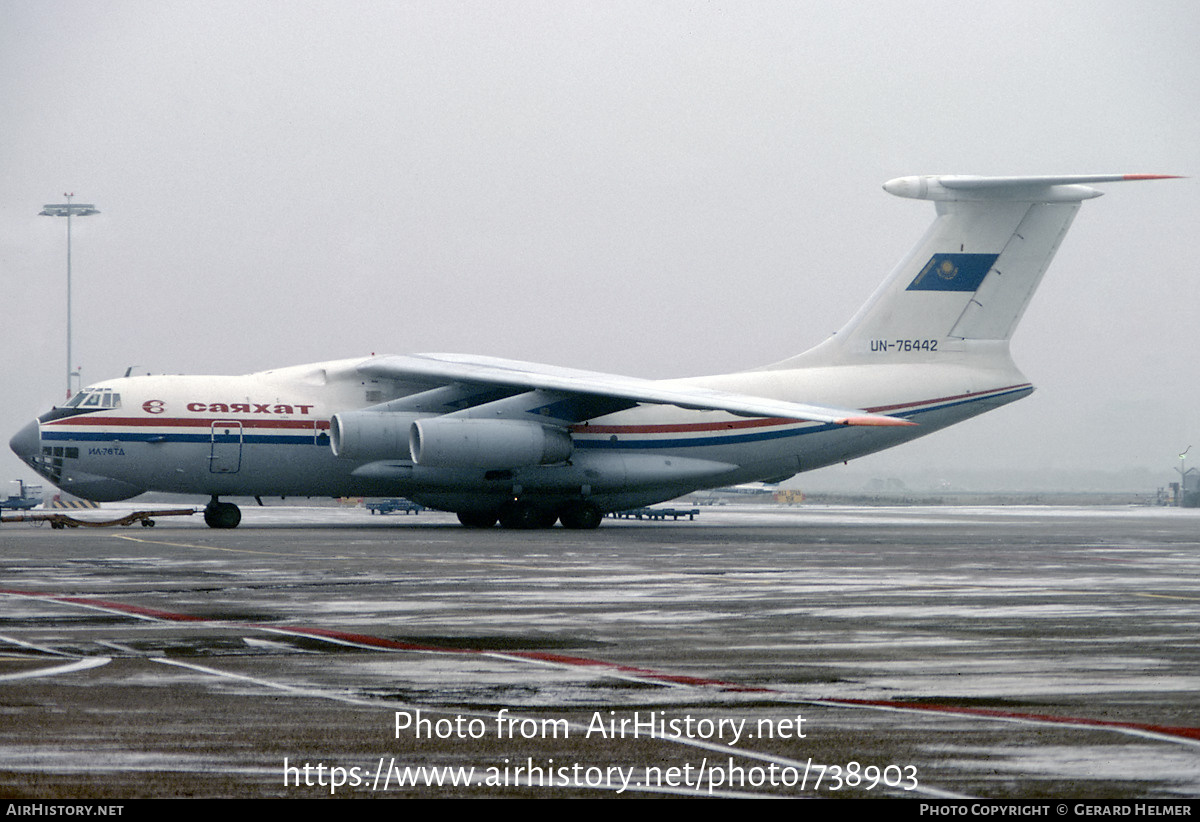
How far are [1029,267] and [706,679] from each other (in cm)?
2663

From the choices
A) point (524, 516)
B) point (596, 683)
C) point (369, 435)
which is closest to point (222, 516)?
point (369, 435)

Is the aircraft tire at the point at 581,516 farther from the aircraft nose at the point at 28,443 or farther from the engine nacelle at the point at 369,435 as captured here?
the aircraft nose at the point at 28,443

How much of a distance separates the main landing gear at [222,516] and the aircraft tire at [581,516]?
7.20 metres

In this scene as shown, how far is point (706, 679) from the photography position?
8.20 metres

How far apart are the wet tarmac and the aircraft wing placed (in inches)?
365

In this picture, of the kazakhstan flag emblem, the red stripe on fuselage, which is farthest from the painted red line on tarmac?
the kazakhstan flag emblem

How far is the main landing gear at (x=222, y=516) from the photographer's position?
3012 centimetres

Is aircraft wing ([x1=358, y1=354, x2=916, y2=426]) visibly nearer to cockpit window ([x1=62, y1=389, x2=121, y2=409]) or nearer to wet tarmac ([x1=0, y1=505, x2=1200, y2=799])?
Result: cockpit window ([x1=62, y1=389, x2=121, y2=409])

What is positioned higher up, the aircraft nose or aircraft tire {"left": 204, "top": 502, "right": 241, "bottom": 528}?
the aircraft nose

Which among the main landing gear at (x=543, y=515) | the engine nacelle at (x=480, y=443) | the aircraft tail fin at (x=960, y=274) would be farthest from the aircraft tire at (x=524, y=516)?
the aircraft tail fin at (x=960, y=274)

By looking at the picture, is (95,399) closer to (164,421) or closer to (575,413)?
(164,421)

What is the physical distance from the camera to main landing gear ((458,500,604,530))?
31.7m

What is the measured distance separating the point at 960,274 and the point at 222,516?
1740 cm

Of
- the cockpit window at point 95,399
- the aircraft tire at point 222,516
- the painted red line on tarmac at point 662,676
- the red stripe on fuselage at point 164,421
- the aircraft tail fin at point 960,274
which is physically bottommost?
the aircraft tire at point 222,516
